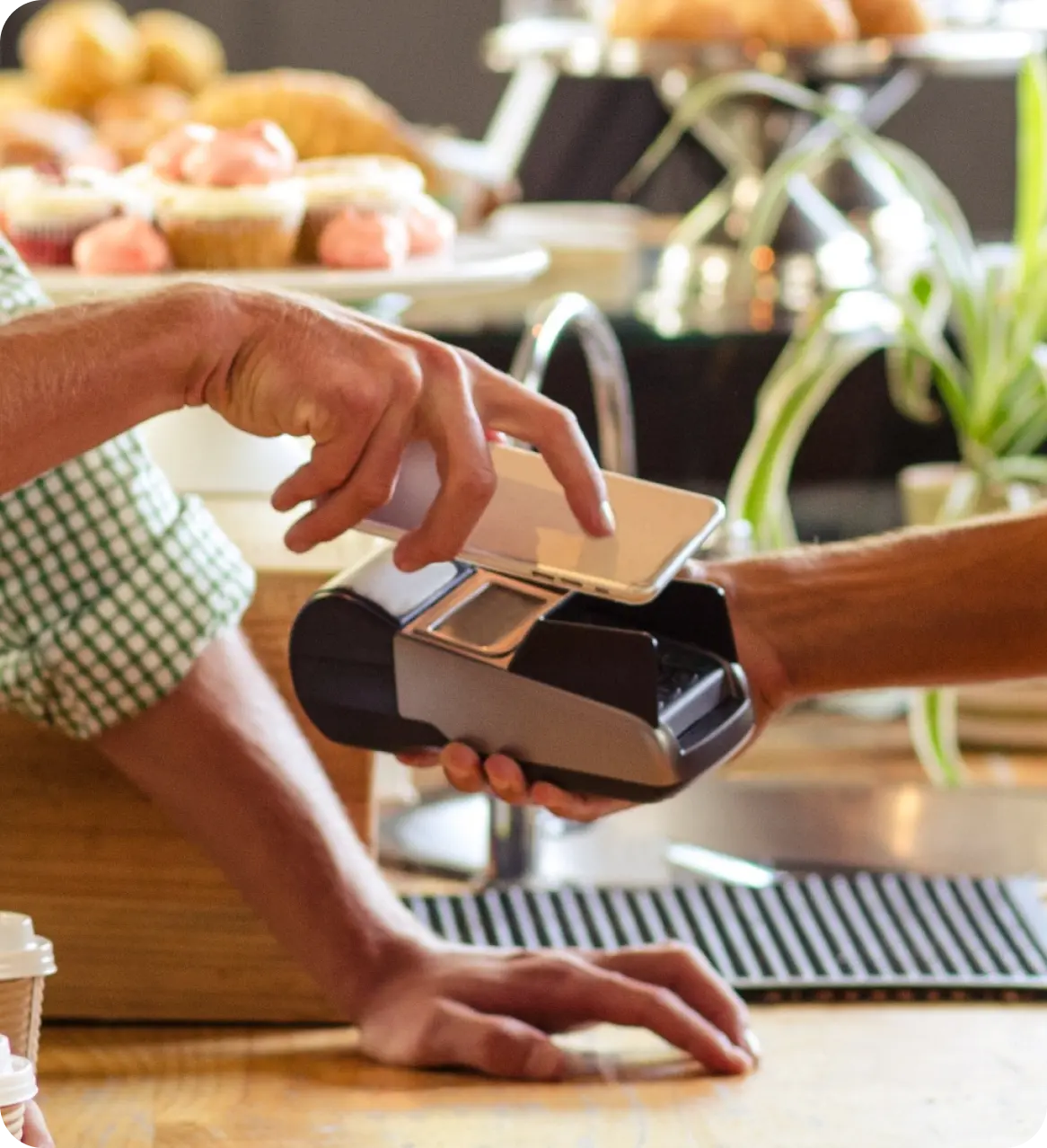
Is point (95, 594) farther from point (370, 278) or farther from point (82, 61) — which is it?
point (82, 61)

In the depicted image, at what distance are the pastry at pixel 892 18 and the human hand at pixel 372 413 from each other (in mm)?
1495

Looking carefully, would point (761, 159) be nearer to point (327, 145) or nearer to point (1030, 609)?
point (327, 145)

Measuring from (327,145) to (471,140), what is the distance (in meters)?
1.69

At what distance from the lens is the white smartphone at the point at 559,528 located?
832 millimetres

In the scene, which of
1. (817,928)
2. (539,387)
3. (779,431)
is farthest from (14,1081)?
(779,431)

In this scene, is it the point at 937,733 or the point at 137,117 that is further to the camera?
the point at 137,117

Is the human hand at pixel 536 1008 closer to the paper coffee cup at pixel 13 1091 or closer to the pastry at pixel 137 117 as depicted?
the paper coffee cup at pixel 13 1091

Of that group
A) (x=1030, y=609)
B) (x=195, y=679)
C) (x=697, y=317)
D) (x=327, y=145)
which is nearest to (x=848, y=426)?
(x=697, y=317)

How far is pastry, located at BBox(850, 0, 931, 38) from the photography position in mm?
2207

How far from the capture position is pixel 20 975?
2.66 feet

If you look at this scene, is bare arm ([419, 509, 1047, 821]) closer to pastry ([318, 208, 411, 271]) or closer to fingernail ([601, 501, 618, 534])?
fingernail ([601, 501, 618, 534])

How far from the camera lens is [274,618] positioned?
1122 mm

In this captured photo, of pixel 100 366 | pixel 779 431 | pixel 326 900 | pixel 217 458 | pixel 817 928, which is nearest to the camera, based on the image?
pixel 100 366

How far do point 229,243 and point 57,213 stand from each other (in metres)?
0.13
